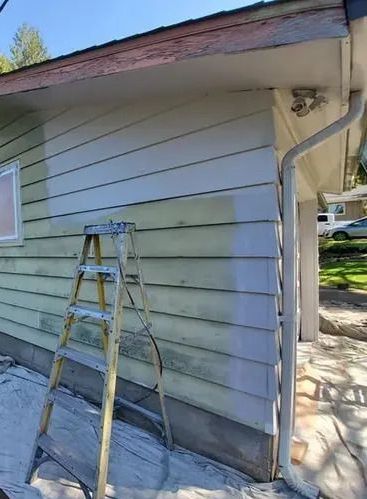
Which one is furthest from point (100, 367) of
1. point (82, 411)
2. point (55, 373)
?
point (82, 411)

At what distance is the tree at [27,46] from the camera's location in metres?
22.4

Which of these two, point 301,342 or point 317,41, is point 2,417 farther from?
point 301,342

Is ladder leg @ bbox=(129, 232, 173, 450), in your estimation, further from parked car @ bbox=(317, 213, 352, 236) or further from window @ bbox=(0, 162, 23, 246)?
parked car @ bbox=(317, 213, 352, 236)

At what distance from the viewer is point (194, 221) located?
2.40 meters

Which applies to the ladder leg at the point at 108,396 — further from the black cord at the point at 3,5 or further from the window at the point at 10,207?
the black cord at the point at 3,5

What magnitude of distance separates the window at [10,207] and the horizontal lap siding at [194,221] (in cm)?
82

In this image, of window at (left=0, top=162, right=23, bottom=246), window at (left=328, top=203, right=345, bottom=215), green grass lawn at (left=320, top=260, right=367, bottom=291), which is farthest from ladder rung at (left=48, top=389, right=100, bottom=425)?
window at (left=328, top=203, right=345, bottom=215)

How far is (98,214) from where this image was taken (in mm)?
3012

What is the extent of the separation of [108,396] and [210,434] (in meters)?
0.85

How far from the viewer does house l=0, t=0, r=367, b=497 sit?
1662 mm

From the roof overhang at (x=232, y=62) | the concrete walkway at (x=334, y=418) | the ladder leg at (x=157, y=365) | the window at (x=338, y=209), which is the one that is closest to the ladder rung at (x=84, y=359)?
the ladder leg at (x=157, y=365)

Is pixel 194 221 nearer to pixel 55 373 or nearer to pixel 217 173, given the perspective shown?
pixel 217 173

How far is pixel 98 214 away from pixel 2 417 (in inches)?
69.8

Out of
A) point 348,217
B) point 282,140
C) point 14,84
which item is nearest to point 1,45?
point 14,84
